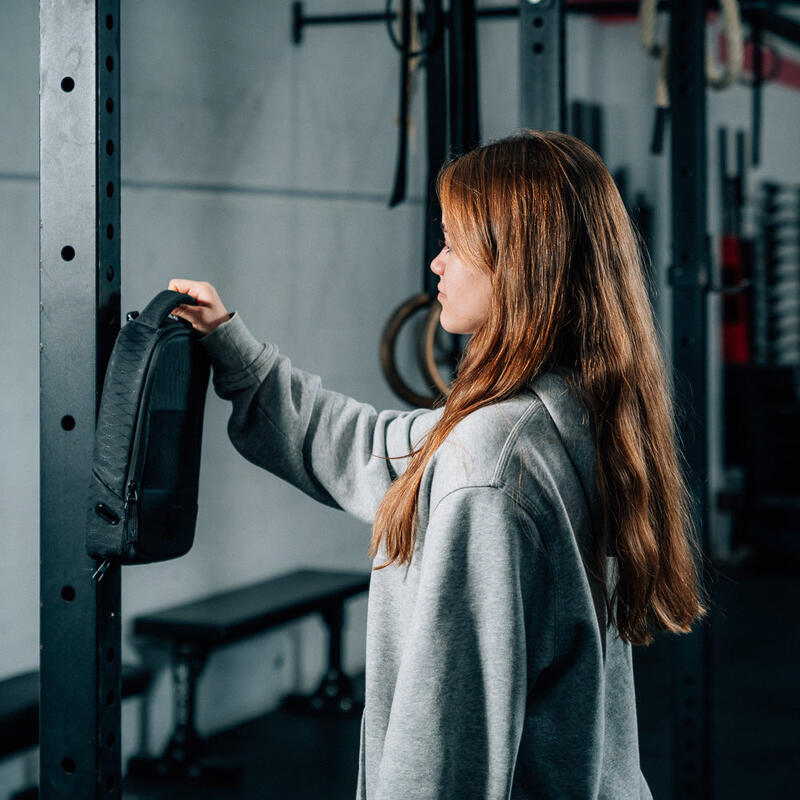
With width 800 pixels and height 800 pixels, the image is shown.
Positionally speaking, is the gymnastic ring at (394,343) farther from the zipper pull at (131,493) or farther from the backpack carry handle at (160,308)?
the zipper pull at (131,493)

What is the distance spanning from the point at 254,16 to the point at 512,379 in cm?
274

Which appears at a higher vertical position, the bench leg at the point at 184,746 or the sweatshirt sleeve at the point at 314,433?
the sweatshirt sleeve at the point at 314,433

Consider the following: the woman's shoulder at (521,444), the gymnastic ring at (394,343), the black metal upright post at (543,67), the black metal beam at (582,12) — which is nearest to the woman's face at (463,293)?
the woman's shoulder at (521,444)

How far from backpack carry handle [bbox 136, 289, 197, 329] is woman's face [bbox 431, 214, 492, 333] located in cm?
31

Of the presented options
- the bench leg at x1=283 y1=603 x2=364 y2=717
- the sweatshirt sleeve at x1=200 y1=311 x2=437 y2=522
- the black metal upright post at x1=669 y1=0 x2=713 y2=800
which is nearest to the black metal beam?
the black metal upright post at x1=669 y1=0 x2=713 y2=800

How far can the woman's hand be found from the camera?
4.82 ft

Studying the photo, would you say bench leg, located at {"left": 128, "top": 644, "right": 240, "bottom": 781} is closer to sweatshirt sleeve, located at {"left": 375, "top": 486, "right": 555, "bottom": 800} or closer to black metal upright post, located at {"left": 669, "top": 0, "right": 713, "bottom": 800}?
black metal upright post, located at {"left": 669, "top": 0, "right": 713, "bottom": 800}

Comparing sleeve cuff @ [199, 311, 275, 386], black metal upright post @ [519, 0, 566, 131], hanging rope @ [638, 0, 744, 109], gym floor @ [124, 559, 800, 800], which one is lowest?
gym floor @ [124, 559, 800, 800]

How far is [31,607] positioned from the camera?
2.83m

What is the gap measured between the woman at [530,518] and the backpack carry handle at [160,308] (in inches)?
12.4

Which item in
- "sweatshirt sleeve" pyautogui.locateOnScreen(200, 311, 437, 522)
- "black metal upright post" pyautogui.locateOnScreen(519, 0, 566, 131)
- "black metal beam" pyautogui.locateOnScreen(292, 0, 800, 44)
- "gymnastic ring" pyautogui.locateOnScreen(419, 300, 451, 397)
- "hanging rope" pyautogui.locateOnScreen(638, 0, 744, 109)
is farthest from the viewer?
"black metal beam" pyautogui.locateOnScreen(292, 0, 800, 44)

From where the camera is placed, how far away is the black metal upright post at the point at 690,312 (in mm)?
2525

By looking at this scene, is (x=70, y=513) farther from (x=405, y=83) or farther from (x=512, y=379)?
(x=405, y=83)

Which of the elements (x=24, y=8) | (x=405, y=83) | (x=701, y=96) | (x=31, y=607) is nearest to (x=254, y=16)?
(x=24, y=8)
